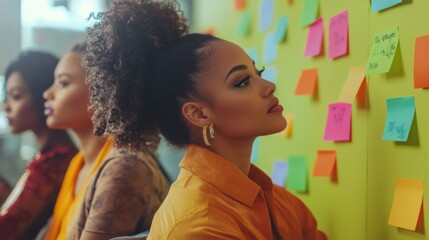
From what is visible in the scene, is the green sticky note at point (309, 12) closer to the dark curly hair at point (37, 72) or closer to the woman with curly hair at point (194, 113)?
the woman with curly hair at point (194, 113)

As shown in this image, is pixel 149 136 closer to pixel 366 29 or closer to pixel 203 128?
pixel 203 128

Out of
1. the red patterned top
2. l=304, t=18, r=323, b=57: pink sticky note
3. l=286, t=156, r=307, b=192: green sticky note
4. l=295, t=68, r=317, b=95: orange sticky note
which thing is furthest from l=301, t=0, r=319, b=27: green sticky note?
the red patterned top

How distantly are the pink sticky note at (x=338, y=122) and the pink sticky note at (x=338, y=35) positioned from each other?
12 centimetres

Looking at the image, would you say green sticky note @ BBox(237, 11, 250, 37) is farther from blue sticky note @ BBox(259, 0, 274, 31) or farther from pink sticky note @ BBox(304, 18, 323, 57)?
pink sticky note @ BBox(304, 18, 323, 57)

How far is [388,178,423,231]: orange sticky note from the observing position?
931 millimetres

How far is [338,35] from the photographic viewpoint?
1.17 metres

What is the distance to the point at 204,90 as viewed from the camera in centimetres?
103

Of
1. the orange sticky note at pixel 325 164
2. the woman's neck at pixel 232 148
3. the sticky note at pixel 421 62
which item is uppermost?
the sticky note at pixel 421 62

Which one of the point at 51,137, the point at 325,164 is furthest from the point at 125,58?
the point at 51,137

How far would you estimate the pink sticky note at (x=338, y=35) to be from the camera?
1.14 metres

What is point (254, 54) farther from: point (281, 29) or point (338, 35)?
point (338, 35)

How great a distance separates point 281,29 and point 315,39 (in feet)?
0.64

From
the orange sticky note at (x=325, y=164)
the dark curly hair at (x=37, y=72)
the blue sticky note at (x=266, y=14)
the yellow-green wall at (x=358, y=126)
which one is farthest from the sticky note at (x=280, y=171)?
the dark curly hair at (x=37, y=72)

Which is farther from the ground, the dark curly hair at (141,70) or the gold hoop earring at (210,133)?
the dark curly hair at (141,70)
